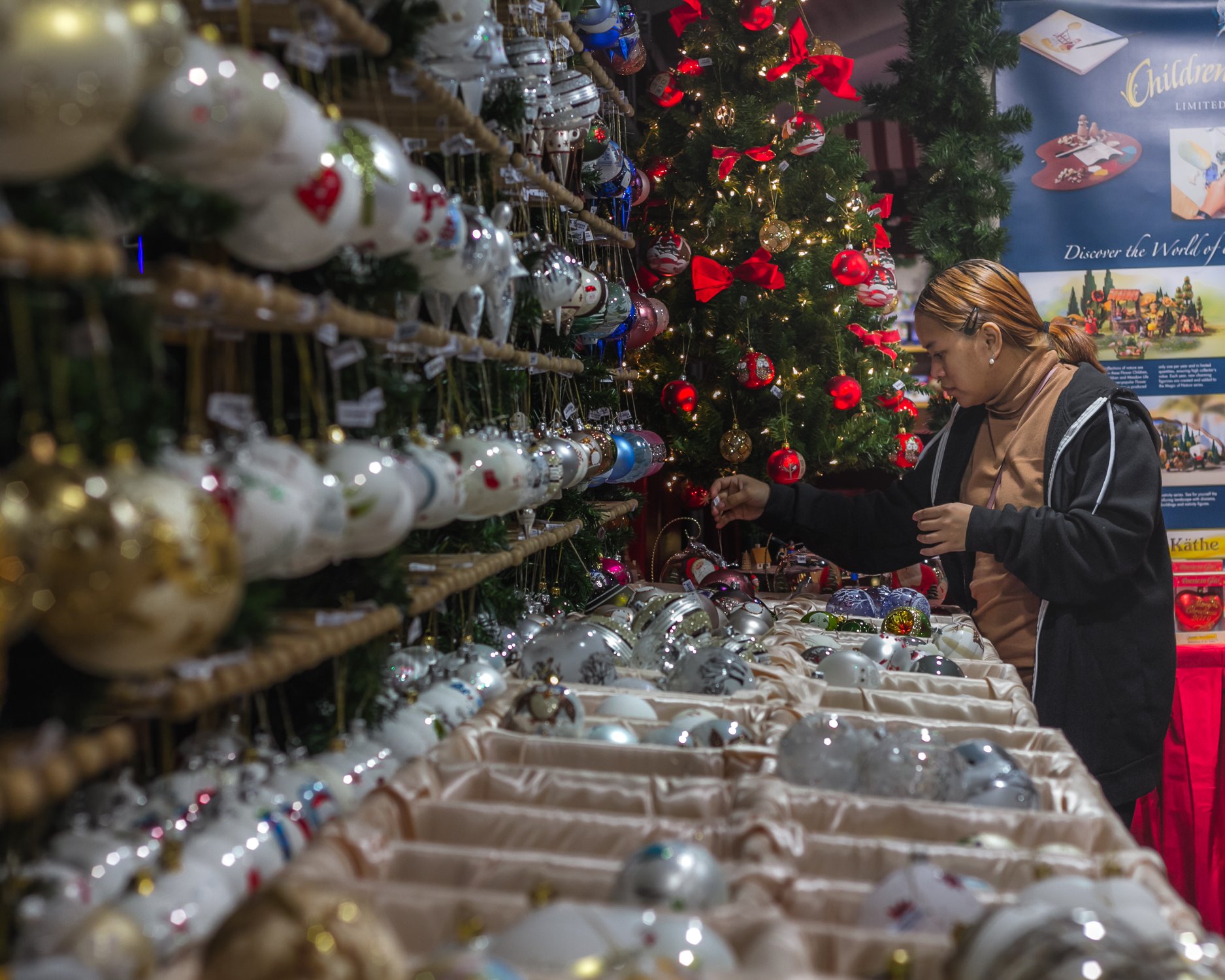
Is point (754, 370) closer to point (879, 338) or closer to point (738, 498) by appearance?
point (738, 498)

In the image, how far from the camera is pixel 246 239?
1.32m

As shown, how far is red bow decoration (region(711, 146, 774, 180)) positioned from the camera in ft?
13.6

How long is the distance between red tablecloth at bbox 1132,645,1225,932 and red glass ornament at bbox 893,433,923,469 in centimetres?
117

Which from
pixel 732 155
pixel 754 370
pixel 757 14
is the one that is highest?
pixel 757 14

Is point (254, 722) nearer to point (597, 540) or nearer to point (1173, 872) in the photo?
point (597, 540)

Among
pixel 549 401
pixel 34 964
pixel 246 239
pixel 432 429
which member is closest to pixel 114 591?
pixel 34 964

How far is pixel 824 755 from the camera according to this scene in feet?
5.83

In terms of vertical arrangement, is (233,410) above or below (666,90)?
below

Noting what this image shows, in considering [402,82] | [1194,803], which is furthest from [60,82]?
[1194,803]

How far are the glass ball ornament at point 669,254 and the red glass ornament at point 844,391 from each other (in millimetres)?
677

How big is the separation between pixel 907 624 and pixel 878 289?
1530 mm

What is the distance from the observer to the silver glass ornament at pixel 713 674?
2.36 m

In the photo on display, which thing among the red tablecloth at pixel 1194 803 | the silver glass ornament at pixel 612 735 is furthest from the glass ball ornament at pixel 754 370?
the silver glass ornament at pixel 612 735

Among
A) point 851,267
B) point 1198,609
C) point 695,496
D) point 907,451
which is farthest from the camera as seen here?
point 1198,609
